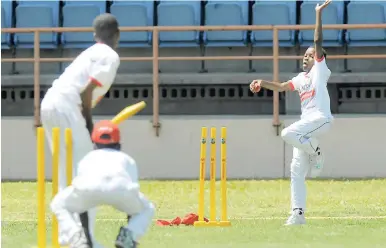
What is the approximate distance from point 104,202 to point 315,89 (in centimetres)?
485

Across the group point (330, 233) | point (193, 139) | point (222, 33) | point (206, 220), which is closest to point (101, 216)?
point (206, 220)

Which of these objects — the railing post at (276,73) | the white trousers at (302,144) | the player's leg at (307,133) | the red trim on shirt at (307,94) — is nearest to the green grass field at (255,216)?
the white trousers at (302,144)

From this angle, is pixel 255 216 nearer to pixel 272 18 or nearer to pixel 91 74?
pixel 91 74

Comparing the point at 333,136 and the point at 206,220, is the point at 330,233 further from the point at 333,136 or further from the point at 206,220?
the point at 333,136

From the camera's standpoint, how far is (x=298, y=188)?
41.8 ft

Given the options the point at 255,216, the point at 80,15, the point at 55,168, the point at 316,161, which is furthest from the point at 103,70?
the point at 80,15

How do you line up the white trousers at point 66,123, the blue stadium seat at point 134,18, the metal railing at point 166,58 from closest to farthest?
the white trousers at point 66,123
the metal railing at point 166,58
the blue stadium seat at point 134,18

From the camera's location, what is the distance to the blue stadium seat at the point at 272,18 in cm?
2133

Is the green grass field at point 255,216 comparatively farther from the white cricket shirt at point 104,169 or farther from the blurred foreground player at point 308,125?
the white cricket shirt at point 104,169

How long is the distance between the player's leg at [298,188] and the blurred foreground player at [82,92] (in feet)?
12.4

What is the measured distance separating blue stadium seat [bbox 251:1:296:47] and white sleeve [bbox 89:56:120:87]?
39.9 feet

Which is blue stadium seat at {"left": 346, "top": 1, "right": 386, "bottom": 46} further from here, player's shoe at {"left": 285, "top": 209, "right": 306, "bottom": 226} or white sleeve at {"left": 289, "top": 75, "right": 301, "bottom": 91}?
player's shoe at {"left": 285, "top": 209, "right": 306, "bottom": 226}

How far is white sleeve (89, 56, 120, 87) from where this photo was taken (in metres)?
9.28

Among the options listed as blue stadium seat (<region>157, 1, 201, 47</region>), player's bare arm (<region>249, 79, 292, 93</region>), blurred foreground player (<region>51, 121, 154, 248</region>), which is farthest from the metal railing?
blurred foreground player (<region>51, 121, 154, 248</region>)
